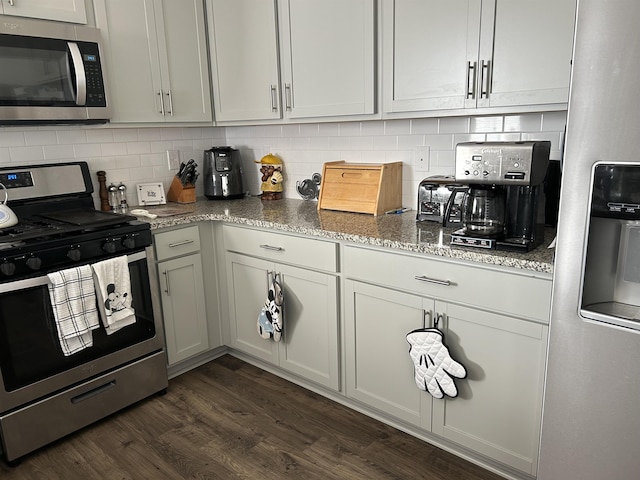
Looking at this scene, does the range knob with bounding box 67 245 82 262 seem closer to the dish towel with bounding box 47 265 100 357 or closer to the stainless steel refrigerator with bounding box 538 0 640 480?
the dish towel with bounding box 47 265 100 357

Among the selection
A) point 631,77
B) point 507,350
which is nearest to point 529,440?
point 507,350

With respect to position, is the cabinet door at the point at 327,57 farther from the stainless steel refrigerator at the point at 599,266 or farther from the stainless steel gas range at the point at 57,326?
the stainless steel refrigerator at the point at 599,266

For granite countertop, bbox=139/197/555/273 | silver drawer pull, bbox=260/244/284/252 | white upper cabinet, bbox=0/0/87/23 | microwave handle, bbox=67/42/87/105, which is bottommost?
silver drawer pull, bbox=260/244/284/252

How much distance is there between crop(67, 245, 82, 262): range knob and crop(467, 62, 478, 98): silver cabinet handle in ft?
5.88

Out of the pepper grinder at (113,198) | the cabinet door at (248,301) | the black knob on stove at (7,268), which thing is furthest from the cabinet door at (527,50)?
the pepper grinder at (113,198)

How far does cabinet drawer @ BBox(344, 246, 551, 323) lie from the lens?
1712mm

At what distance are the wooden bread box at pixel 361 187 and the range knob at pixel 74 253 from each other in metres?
1.25

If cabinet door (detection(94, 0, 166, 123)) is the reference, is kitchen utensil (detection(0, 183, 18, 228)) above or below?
below

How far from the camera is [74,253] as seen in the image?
213 cm

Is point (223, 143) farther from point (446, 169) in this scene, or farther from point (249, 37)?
point (446, 169)

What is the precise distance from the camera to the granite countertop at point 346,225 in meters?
1.77

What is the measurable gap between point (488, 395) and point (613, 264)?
0.76 meters

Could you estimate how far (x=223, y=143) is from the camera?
11.8ft

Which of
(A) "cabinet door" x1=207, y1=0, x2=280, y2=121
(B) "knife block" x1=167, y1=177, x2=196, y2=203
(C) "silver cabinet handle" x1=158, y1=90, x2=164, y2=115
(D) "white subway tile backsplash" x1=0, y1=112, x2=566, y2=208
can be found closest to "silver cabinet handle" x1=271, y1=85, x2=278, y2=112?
(A) "cabinet door" x1=207, y1=0, x2=280, y2=121
